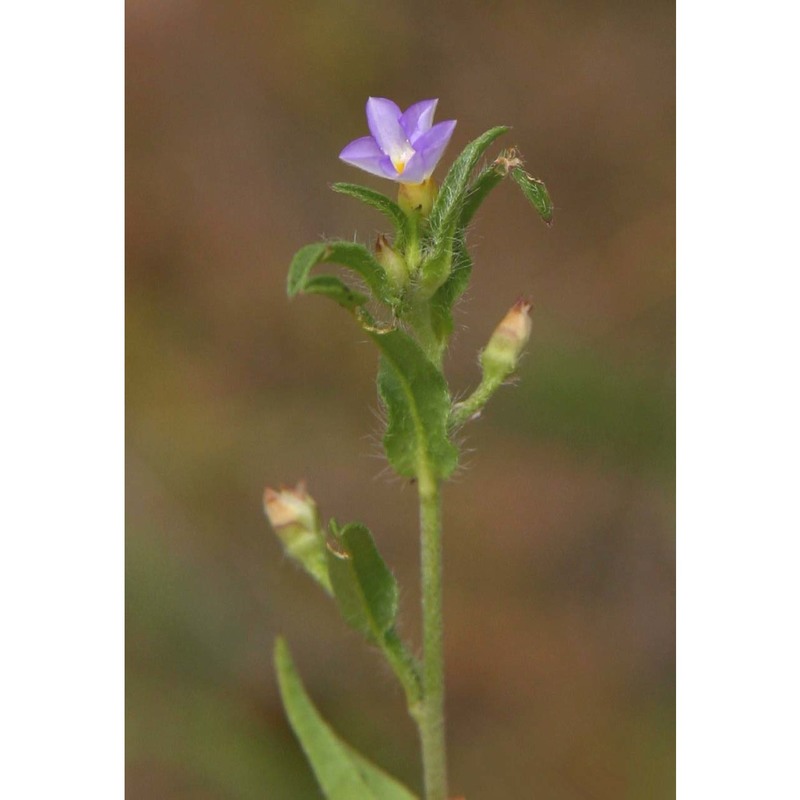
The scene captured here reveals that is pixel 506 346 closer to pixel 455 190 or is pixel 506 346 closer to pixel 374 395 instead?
pixel 455 190

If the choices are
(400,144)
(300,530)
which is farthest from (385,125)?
(300,530)

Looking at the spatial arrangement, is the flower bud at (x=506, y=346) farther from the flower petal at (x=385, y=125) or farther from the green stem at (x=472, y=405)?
the flower petal at (x=385, y=125)

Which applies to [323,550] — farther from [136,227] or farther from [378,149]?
[136,227]

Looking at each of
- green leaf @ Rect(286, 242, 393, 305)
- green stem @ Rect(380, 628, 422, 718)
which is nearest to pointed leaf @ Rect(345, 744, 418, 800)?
green stem @ Rect(380, 628, 422, 718)

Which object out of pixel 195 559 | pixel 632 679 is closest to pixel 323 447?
pixel 195 559

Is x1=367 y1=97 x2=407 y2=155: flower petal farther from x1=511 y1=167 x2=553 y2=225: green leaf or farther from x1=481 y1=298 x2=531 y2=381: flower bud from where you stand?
x1=481 y1=298 x2=531 y2=381: flower bud
